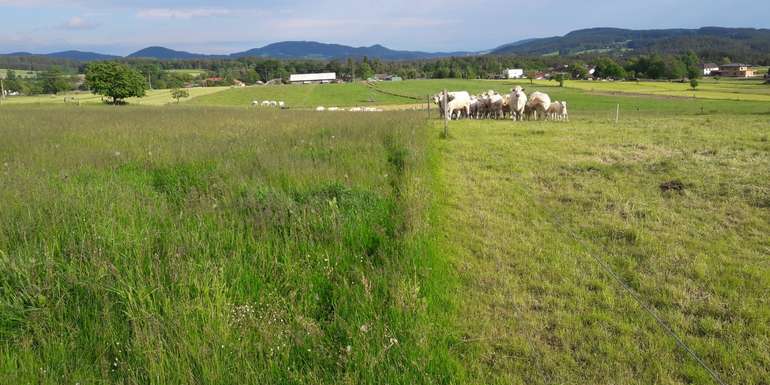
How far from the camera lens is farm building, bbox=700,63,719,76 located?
11469 cm

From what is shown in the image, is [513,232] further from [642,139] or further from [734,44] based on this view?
[734,44]

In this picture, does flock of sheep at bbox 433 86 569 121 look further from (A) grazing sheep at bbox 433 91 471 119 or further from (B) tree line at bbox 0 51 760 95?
(B) tree line at bbox 0 51 760 95

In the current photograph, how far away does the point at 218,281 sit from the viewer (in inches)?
144

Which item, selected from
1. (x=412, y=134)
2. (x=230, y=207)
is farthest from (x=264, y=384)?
(x=412, y=134)

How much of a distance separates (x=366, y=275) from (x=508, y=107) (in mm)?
23216

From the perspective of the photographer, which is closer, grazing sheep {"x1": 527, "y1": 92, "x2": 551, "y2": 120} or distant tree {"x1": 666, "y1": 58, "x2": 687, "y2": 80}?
grazing sheep {"x1": 527, "y1": 92, "x2": 551, "y2": 120}

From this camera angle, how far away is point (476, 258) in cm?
508

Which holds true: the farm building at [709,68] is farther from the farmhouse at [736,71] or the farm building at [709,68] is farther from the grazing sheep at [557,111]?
the grazing sheep at [557,111]

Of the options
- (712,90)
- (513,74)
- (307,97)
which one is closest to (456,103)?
(307,97)

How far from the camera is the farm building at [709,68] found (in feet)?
376

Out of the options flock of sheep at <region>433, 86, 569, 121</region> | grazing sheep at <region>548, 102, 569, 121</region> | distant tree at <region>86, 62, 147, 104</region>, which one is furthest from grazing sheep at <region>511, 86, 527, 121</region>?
distant tree at <region>86, 62, 147, 104</region>

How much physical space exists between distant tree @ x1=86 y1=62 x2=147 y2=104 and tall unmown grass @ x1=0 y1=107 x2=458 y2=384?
57754 mm

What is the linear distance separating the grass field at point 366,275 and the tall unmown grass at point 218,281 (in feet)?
0.07

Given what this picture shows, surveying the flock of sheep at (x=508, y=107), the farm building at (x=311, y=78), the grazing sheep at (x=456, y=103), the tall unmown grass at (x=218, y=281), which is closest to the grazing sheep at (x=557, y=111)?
the flock of sheep at (x=508, y=107)
